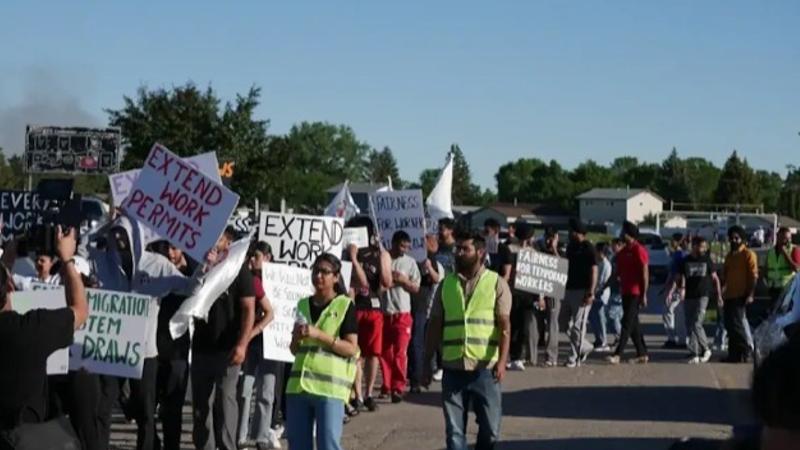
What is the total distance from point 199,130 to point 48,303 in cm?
3941

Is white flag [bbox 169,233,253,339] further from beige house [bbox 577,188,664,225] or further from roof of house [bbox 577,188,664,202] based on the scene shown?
roof of house [bbox 577,188,664,202]

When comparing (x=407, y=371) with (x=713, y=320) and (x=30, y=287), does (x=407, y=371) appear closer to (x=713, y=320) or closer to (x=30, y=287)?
(x=30, y=287)

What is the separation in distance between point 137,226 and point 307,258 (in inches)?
103

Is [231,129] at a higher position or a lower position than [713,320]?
higher

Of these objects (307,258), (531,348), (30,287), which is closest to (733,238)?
(531,348)

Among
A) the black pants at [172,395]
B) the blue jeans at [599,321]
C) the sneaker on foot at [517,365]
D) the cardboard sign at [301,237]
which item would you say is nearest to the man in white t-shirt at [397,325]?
the cardboard sign at [301,237]

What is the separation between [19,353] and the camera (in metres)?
6.47

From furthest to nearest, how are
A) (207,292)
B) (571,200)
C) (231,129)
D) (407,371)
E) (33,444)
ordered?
(571,200) < (231,129) < (407,371) < (207,292) < (33,444)

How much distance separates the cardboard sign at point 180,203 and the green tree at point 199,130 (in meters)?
35.4

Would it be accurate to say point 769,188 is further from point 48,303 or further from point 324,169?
point 48,303

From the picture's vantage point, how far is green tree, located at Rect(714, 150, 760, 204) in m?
118

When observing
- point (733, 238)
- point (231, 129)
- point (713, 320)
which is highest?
point (231, 129)

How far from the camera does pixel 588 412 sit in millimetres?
14367

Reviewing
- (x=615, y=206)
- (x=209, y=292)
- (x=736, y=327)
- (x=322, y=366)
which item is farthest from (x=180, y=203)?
(x=615, y=206)
